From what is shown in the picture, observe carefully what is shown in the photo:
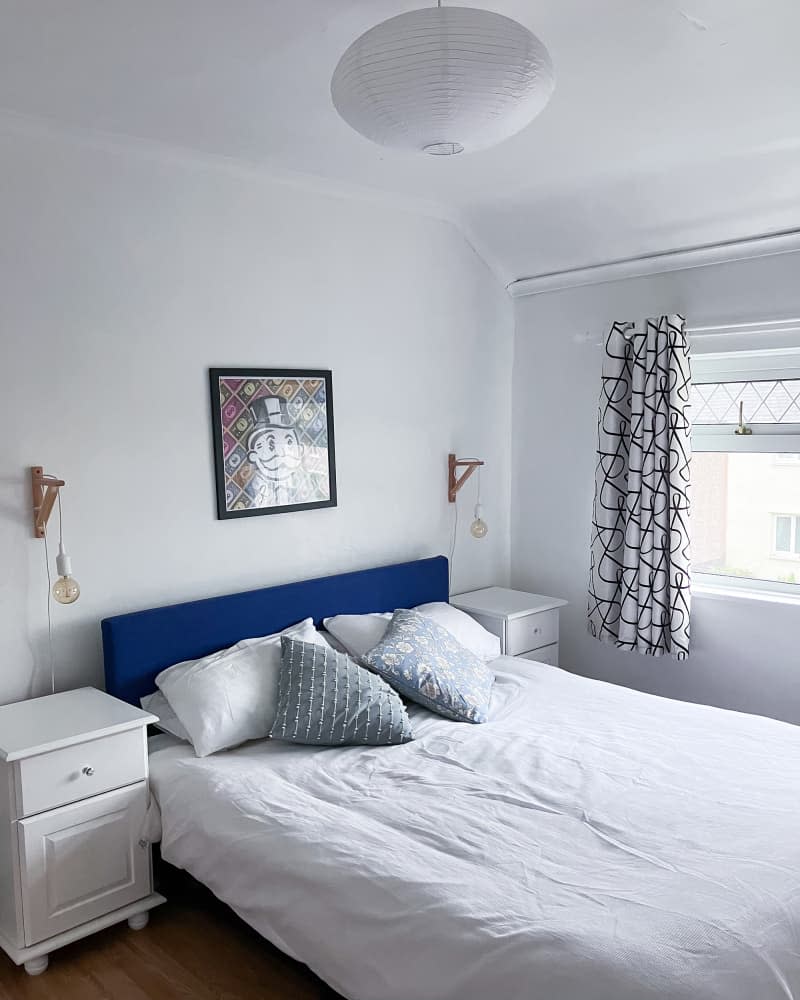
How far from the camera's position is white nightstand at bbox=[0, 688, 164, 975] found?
228cm

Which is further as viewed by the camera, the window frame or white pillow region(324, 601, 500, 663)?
the window frame

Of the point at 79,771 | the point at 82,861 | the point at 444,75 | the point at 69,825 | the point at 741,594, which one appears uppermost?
the point at 444,75

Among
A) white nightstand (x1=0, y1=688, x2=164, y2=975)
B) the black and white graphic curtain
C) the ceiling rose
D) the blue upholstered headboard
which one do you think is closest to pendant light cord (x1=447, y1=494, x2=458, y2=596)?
the blue upholstered headboard

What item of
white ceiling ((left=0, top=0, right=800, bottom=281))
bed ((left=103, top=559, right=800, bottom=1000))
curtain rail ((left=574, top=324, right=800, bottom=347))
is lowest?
bed ((left=103, top=559, right=800, bottom=1000))

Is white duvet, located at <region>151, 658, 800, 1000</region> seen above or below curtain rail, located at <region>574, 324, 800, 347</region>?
below

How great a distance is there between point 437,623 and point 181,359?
4.44 feet

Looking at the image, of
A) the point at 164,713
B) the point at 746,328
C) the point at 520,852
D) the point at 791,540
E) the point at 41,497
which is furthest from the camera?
the point at 791,540

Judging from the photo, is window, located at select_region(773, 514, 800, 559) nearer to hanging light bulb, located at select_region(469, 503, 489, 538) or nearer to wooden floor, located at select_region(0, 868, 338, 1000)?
hanging light bulb, located at select_region(469, 503, 489, 538)

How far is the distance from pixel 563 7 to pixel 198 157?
145cm

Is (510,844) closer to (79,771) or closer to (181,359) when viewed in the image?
(79,771)

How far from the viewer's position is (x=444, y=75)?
5.69ft

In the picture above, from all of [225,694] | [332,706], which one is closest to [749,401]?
[332,706]

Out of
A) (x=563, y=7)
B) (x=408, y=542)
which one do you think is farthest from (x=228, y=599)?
(x=563, y=7)

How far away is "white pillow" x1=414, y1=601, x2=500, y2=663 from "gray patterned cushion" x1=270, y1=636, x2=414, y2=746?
68cm
